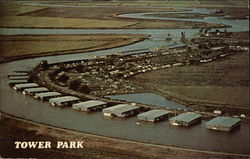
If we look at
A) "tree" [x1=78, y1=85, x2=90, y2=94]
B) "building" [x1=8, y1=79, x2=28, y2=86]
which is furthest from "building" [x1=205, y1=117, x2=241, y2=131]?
"building" [x1=8, y1=79, x2=28, y2=86]

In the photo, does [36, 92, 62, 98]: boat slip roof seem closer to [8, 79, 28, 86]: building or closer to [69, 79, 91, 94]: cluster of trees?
[69, 79, 91, 94]: cluster of trees

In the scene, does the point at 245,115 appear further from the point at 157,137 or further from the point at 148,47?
the point at 148,47

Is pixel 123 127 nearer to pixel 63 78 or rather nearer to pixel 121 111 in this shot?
pixel 121 111

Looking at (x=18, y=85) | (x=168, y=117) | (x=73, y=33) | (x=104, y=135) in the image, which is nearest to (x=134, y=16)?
(x=73, y=33)

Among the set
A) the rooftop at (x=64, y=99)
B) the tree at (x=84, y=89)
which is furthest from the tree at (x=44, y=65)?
the rooftop at (x=64, y=99)

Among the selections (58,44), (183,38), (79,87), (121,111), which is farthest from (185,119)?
(183,38)
